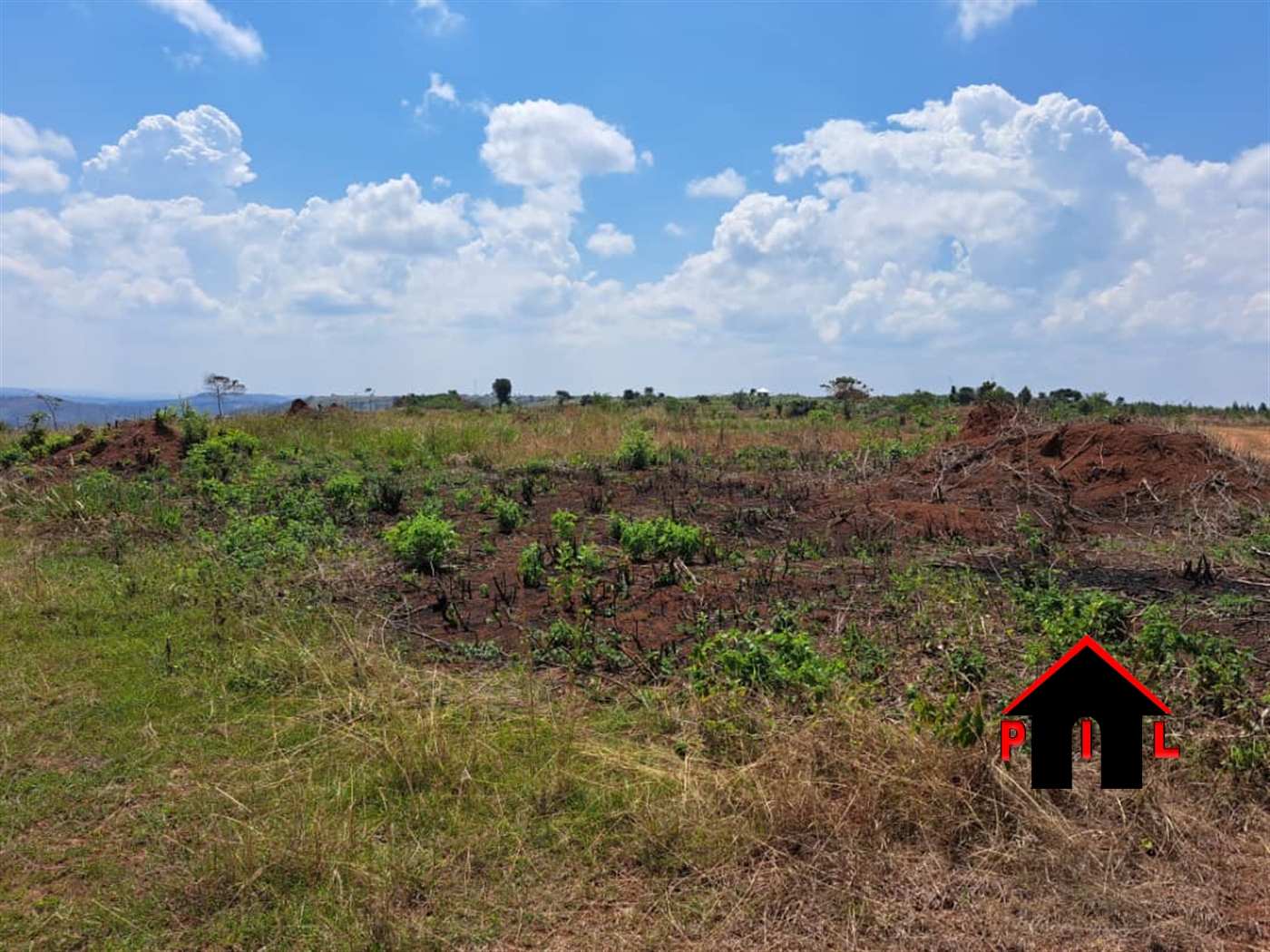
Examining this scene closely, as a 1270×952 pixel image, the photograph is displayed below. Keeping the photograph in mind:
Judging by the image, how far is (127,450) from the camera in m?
12.6

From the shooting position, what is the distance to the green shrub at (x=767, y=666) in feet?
13.8

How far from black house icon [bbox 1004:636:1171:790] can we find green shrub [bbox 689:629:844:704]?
0.93 m

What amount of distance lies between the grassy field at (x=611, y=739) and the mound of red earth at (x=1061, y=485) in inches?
14.1

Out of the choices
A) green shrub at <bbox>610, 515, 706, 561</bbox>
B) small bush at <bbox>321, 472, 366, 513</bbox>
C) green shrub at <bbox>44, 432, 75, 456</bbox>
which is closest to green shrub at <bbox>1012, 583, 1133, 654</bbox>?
green shrub at <bbox>610, 515, 706, 561</bbox>

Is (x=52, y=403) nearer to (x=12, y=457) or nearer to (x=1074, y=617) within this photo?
(x=12, y=457)

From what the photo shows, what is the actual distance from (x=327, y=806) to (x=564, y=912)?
1.23 m

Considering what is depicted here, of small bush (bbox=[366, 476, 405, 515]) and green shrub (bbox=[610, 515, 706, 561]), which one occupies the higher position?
small bush (bbox=[366, 476, 405, 515])

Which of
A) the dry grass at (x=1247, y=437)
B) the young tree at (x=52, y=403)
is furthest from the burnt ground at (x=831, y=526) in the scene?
the dry grass at (x=1247, y=437)

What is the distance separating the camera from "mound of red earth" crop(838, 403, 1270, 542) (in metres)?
Result: 8.60

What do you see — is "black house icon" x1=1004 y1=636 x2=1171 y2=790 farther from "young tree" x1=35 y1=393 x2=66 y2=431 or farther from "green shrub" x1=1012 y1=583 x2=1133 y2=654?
"young tree" x1=35 y1=393 x2=66 y2=431

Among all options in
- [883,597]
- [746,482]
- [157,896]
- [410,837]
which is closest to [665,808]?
[410,837]

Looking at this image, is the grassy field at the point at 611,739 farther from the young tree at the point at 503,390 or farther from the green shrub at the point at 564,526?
the young tree at the point at 503,390

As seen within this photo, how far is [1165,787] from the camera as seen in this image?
3.38 m

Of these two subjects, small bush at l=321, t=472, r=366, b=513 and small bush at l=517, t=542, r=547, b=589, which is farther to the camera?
small bush at l=321, t=472, r=366, b=513
